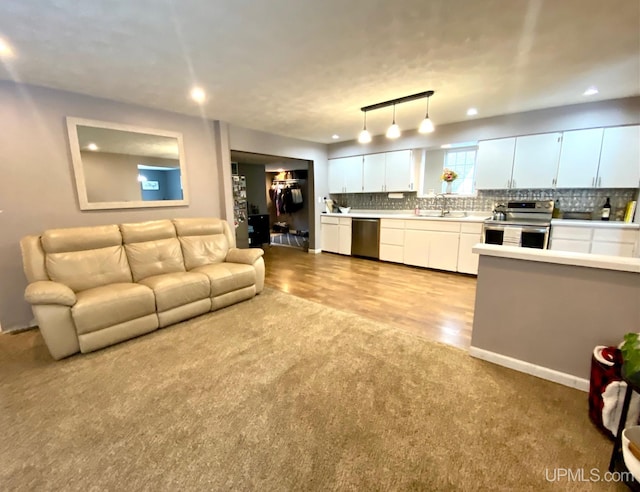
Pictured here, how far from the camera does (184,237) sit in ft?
11.6

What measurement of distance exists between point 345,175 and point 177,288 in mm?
4282

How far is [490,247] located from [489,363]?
900 mm

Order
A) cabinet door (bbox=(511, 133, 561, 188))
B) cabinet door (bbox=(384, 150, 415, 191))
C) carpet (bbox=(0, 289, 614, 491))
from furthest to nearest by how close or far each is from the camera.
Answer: cabinet door (bbox=(384, 150, 415, 191)), cabinet door (bbox=(511, 133, 561, 188)), carpet (bbox=(0, 289, 614, 491))

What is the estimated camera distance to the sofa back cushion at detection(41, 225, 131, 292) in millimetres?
2604

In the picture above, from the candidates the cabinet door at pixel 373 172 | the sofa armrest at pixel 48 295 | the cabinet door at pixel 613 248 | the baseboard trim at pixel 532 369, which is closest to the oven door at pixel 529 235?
the cabinet door at pixel 613 248

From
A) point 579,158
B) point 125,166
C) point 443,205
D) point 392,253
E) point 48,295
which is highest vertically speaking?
point 579,158

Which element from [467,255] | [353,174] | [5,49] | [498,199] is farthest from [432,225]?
[5,49]

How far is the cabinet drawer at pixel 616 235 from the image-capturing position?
322 cm

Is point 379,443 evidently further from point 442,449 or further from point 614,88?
point 614,88

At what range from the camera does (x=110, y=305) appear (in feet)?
7.76

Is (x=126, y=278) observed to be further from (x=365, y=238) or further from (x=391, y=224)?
(x=391, y=224)

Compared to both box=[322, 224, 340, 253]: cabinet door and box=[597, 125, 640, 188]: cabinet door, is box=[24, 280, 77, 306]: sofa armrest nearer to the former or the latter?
box=[322, 224, 340, 253]: cabinet door

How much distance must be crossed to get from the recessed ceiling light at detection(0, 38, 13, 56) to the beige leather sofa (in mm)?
1458

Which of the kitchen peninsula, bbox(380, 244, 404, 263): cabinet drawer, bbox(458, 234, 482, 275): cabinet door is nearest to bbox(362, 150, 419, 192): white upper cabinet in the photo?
bbox(380, 244, 404, 263): cabinet drawer
